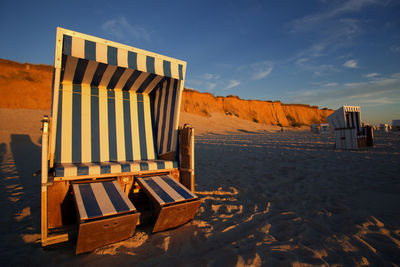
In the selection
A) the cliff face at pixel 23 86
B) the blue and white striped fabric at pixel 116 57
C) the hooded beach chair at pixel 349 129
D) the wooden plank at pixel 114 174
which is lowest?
the wooden plank at pixel 114 174

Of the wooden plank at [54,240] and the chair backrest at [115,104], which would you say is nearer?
the wooden plank at [54,240]

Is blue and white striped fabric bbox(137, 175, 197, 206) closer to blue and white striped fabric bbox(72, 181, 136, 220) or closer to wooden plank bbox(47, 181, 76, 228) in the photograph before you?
blue and white striped fabric bbox(72, 181, 136, 220)

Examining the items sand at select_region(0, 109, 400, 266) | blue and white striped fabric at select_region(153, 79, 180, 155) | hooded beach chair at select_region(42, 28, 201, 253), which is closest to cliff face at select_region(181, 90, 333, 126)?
blue and white striped fabric at select_region(153, 79, 180, 155)

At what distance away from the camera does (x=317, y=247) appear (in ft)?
6.53

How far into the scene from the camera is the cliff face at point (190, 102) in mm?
25234

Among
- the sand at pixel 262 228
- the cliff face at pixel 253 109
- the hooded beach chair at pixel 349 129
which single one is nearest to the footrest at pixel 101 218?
the sand at pixel 262 228

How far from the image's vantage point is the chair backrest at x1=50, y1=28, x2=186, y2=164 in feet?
9.18

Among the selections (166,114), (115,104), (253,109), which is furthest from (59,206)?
(253,109)

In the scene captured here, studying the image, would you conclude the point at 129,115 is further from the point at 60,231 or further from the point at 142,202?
the point at 60,231

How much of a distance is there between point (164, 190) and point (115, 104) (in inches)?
79.6

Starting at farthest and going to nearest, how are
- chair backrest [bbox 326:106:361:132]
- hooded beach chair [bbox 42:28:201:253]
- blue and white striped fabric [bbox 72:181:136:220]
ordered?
chair backrest [bbox 326:106:361:132]
hooded beach chair [bbox 42:28:201:253]
blue and white striped fabric [bbox 72:181:136:220]

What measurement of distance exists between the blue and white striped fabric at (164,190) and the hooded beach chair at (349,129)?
28.0 ft

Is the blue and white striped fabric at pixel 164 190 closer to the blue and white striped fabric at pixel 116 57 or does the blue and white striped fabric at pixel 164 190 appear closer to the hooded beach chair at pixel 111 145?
the hooded beach chair at pixel 111 145

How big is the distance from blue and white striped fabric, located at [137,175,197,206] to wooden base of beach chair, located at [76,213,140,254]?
1.33 feet
